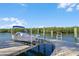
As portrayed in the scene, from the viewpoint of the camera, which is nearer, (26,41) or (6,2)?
(6,2)

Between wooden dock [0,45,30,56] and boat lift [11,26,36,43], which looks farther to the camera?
boat lift [11,26,36,43]

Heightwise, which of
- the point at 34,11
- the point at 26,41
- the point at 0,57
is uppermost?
the point at 34,11

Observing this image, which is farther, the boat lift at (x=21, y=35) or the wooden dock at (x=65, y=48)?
the boat lift at (x=21, y=35)

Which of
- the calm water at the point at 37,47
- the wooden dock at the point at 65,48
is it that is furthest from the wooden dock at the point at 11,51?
the wooden dock at the point at 65,48

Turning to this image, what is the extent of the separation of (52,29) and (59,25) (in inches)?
4.7

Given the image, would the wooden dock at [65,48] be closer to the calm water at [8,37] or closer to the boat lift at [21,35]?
the calm water at [8,37]

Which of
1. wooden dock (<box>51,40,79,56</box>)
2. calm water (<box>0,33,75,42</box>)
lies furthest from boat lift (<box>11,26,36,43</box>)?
wooden dock (<box>51,40,79,56</box>)

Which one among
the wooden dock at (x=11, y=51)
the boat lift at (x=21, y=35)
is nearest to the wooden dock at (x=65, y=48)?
the boat lift at (x=21, y=35)

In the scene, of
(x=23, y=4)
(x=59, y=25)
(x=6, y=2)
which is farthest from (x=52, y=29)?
(x=6, y=2)

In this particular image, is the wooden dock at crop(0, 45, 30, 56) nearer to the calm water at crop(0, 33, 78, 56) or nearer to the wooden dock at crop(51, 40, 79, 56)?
the calm water at crop(0, 33, 78, 56)

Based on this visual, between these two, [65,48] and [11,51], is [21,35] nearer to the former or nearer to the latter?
[11,51]

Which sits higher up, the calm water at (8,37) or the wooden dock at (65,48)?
the calm water at (8,37)

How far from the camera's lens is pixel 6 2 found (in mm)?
3076

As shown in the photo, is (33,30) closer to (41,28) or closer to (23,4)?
(41,28)
